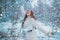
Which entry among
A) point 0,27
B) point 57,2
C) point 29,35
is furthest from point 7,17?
point 29,35

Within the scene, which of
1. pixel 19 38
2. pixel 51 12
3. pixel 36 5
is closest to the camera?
pixel 19 38

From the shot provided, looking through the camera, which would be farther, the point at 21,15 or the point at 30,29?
the point at 21,15

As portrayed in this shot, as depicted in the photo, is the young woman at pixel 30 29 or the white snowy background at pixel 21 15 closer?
the young woman at pixel 30 29

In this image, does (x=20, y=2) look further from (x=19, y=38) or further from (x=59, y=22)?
(x=19, y=38)

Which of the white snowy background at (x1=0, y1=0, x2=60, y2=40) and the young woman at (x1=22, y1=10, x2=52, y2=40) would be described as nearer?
the young woman at (x1=22, y1=10, x2=52, y2=40)

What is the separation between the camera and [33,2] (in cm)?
730

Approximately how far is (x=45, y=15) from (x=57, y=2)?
105 cm

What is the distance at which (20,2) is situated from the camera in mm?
7367

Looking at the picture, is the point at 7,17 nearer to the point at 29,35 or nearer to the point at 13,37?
the point at 13,37

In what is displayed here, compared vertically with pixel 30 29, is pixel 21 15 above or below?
below

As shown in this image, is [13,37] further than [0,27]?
No

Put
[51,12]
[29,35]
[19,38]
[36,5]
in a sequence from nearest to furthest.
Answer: [29,35] → [19,38] → [51,12] → [36,5]

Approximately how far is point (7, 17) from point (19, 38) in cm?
190

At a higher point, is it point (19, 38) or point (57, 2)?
point (57, 2)
